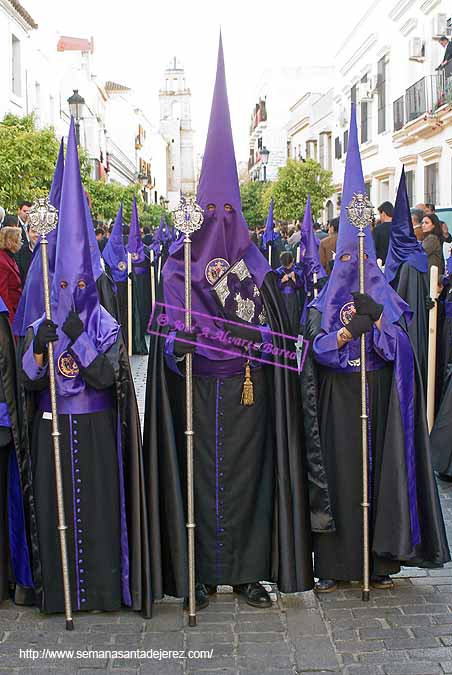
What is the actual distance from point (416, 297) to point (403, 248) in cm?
54

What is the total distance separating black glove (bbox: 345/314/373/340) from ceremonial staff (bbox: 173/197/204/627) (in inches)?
34.6

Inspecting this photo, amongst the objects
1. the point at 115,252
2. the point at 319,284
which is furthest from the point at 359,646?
the point at 115,252

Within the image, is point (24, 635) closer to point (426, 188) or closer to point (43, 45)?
point (426, 188)

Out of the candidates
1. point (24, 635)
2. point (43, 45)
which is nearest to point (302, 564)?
point (24, 635)

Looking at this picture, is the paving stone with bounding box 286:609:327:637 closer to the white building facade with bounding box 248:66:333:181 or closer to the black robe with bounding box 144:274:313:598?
the black robe with bounding box 144:274:313:598

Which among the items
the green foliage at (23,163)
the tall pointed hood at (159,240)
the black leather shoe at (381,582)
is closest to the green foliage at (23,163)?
the green foliage at (23,163)

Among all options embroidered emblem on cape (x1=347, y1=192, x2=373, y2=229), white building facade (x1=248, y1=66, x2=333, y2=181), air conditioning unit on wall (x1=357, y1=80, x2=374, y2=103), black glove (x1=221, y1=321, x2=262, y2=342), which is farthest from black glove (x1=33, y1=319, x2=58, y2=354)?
white building facade (x1=248, y1=66, x2=333, y2=181)

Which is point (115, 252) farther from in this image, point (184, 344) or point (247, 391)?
point (184, 344)

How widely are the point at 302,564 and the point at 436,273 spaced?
4.33 m

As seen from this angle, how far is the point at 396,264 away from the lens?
871 cm

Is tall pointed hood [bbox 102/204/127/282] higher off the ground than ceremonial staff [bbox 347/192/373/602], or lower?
higher

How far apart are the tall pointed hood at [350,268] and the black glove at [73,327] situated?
140 cm

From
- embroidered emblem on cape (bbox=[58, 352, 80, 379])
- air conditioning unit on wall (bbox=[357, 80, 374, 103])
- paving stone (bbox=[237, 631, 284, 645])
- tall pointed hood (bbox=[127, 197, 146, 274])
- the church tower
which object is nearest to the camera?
paving stone (bbox=[237, 631, 284, 645])

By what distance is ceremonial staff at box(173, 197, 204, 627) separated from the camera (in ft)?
15.1
